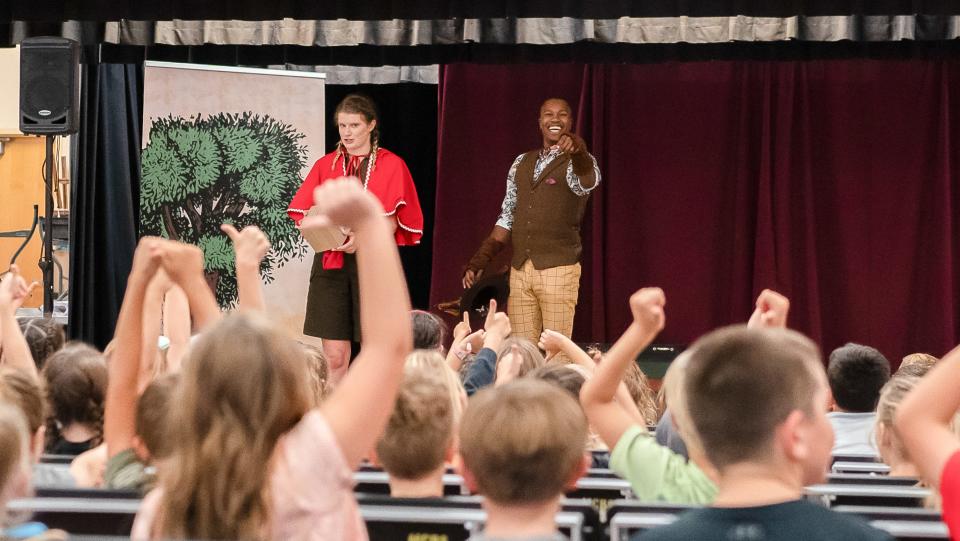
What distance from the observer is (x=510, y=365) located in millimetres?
3570

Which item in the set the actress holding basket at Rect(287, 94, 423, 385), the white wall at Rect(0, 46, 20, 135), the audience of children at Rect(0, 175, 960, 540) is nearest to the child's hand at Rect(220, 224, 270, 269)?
the audience of children at Rect(0, 175, 960, 540)

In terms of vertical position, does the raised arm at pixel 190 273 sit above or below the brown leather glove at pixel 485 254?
above

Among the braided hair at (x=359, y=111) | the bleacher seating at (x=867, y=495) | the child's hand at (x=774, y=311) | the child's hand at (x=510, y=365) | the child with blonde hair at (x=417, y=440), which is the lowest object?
the bleacher seating at (x=867, y=495)

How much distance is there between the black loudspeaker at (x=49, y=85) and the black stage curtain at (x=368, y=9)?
0.24 m

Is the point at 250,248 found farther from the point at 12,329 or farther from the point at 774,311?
the point at 12,329

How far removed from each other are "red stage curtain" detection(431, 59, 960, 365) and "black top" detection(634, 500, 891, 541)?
247 inches

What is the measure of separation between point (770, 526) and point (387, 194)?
16.1 feet

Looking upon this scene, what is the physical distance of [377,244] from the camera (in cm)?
154

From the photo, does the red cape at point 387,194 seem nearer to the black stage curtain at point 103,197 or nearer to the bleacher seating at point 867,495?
the black stage curtain at point 103,197

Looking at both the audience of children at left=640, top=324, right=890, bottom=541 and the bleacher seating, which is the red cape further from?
the audience of children at left=640, top=324, right=890, bottom=541

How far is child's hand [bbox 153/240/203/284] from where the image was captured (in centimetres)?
198

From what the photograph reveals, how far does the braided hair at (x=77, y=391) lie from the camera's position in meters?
2.71

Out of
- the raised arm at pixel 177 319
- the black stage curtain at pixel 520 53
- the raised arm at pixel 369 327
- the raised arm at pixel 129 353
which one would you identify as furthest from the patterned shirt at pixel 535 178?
the raised arm at pixel 369 327

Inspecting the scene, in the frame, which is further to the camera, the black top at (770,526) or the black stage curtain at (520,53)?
the black stage curtain at (520,53)
